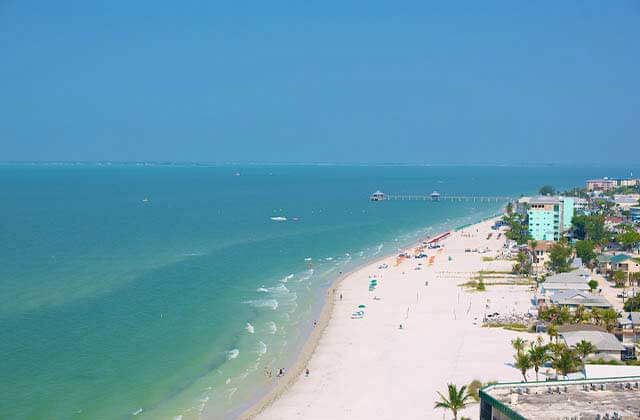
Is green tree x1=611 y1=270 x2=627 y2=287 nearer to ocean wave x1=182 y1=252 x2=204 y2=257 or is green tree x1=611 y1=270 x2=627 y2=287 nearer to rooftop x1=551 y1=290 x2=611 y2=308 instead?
rooftop x1=551 y1=290 x2=611 y2=308

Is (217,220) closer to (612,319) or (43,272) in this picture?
(43,272)

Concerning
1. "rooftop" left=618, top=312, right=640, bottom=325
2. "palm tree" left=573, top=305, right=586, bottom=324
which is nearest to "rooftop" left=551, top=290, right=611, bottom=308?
"palm tree" left=573, top=305, right=586, bottom=324

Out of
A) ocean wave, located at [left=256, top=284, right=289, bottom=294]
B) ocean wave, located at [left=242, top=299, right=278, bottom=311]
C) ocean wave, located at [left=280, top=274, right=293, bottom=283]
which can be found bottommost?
ocean wave, located at [left=280, top=274, right=293, bottom=283]

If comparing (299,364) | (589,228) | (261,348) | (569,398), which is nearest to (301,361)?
A: (299,364)

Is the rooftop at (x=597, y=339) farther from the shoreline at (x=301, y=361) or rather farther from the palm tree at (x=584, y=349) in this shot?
the shoreline at (x=301, y=361)

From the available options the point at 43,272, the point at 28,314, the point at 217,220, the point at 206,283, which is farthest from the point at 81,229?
the point at 28,314
